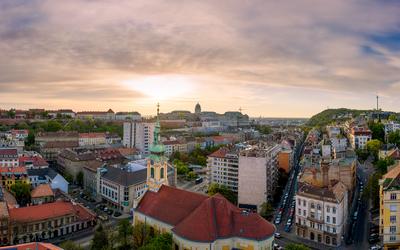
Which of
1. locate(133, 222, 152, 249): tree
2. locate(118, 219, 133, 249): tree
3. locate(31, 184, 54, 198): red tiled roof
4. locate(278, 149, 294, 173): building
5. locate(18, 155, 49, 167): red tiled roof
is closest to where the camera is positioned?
locate(133, 222, 152, 249): tree

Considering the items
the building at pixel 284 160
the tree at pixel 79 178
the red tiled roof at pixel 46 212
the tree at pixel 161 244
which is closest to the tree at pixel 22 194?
the red tiled roof at pixel 46 212

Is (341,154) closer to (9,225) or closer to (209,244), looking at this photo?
(209,244)

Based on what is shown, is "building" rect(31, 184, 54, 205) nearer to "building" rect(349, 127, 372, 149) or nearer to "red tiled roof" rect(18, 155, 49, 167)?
"red tiled roof" rect(18, 155, 49, 167)

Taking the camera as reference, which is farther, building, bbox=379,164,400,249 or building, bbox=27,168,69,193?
building, bbox=27,168,69,193

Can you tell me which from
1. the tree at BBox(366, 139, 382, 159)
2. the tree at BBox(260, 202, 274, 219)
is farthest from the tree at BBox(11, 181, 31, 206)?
the tree at BBox(366, 139, 382, 159)

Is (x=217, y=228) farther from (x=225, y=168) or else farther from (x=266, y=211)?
(x=225, y=168)

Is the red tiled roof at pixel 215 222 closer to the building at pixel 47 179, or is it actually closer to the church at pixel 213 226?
the church at pixel 213 226

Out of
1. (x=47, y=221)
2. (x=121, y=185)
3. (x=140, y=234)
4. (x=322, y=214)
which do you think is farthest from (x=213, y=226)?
(x=121, y=185)
